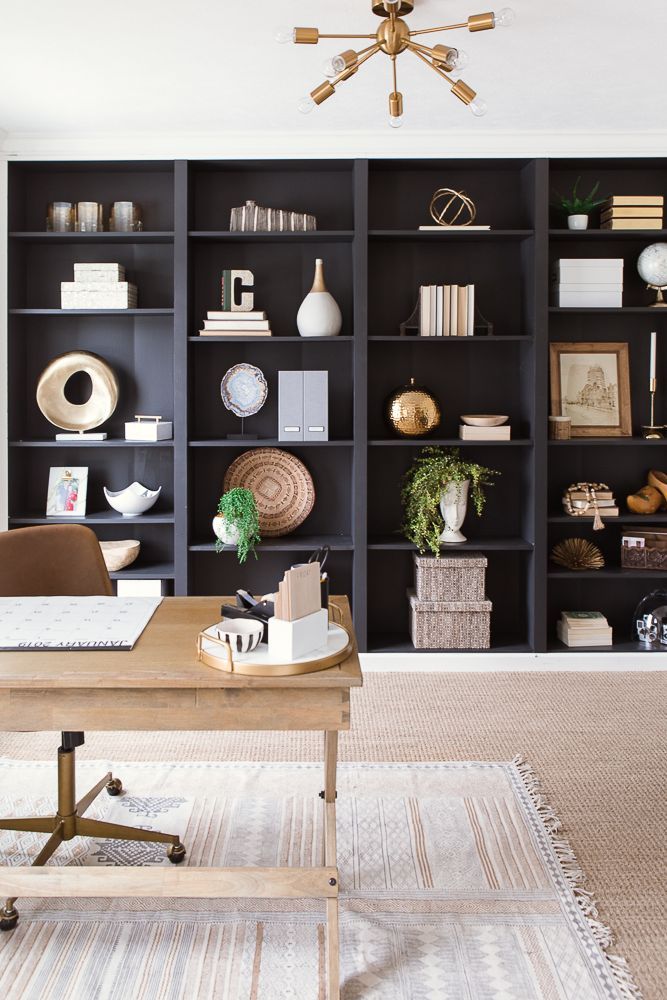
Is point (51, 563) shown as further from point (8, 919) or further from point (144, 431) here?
point (144, 431)

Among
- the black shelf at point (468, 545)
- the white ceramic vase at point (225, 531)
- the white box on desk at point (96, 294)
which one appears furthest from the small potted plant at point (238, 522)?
the white box on desk at point (96, 294)

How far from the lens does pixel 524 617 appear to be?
466 centimetres

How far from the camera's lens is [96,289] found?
4.39m

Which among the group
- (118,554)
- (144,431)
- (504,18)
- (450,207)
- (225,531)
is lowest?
(118,554)

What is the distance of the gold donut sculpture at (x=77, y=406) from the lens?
4.48 meters

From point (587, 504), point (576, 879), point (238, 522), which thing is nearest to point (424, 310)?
point (587, 504)

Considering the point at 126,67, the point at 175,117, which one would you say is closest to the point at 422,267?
the point at 175,117

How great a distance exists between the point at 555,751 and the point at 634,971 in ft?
4.25

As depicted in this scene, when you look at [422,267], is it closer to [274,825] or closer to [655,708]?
[655,708]

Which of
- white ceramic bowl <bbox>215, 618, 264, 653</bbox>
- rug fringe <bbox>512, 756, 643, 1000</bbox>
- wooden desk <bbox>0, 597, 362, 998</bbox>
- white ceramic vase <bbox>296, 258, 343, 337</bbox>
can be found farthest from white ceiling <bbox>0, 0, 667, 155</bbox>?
rug fringe <bbox>512, 756, 643, 1000</bbox>

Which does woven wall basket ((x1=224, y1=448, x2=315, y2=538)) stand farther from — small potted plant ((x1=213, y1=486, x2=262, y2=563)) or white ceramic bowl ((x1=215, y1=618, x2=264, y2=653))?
white ceramic bowl ((x1=215, y1=618, x2=264, y2=653))

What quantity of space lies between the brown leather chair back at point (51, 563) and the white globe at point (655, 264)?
3.00 meters

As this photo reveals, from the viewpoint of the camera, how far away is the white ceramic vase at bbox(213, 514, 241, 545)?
169 inches

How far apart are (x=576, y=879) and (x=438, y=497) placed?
85.0 inches
